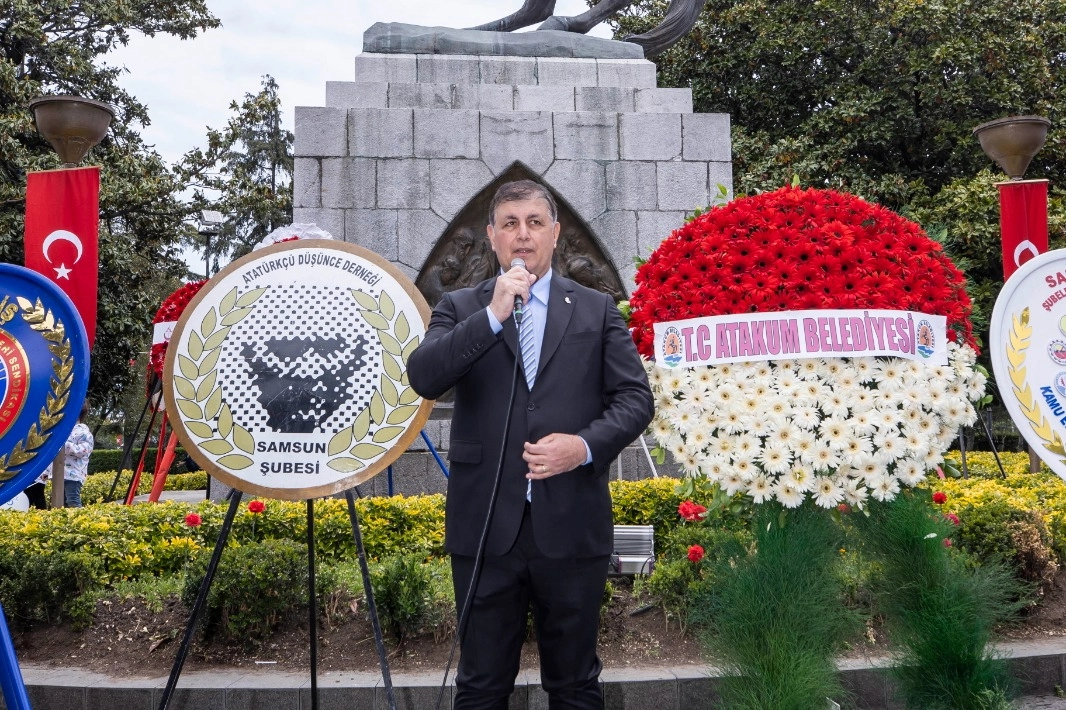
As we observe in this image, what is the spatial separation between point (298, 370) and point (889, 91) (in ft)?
50.9

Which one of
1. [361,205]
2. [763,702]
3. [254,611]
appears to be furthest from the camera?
[361,205]

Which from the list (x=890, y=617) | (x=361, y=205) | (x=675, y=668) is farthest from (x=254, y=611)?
(x=361, y=205)

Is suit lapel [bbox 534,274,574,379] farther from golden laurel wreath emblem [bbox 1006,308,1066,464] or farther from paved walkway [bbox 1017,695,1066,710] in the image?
paved walkway [bbox 1017,695,1066,710]

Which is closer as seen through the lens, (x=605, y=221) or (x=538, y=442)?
(x=538, y=442)

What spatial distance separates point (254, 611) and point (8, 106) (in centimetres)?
1430

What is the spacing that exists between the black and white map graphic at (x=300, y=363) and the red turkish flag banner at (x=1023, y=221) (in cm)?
631

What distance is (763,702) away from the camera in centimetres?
270

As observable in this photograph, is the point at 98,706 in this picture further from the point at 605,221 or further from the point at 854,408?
the point at 605,221

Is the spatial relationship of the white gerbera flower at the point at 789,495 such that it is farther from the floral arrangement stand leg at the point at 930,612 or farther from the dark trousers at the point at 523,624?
the dark trousers at the point at 523,624

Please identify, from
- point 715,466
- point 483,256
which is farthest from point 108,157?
point 715,466

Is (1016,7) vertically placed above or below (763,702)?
above

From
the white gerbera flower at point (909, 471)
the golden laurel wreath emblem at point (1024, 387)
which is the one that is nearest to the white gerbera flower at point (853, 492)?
the white gerbera flower at point (909, 471)

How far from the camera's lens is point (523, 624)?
2.59 metres

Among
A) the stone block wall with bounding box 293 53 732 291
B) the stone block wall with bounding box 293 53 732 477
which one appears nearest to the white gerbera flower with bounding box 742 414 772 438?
the stone block wall with bounding box 293 53 732 477
